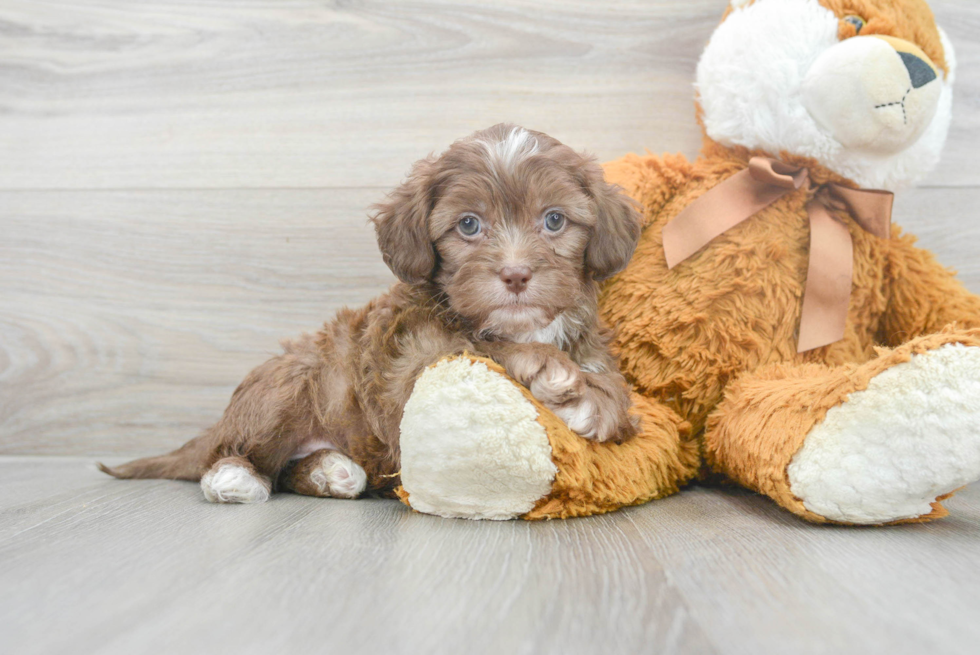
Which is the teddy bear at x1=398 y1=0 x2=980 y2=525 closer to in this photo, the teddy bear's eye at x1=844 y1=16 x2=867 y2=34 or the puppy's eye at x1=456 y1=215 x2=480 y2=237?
the teddy bear's eye at x1=844 y1=16 x2=867 y2=34

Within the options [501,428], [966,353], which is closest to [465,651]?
[501,428]

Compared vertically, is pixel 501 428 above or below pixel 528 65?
below

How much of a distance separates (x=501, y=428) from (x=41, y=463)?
6.30 feet

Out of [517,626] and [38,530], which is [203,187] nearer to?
[38,530]

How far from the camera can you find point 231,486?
181 centimetres

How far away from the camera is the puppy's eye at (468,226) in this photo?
1615 mm

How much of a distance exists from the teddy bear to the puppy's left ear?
9.4 inches

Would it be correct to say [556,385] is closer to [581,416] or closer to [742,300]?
[581,416]

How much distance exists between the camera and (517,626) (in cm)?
97

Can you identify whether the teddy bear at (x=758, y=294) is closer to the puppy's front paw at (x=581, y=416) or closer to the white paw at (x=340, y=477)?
the puppy's front paw at (x=581, y=416)

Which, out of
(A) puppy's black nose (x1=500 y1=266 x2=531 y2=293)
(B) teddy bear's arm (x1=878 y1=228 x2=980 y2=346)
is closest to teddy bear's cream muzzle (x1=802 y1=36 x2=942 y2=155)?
(B) teddy bear's arm (x1=878 y1=228 x2=980 y2=346)

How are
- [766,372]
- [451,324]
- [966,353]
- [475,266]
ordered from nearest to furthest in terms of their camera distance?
[966,353], [475,266], [451,324], [766,372]

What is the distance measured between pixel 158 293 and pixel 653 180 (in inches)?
69.4

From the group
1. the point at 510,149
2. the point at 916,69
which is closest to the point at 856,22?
the point at 916,69
